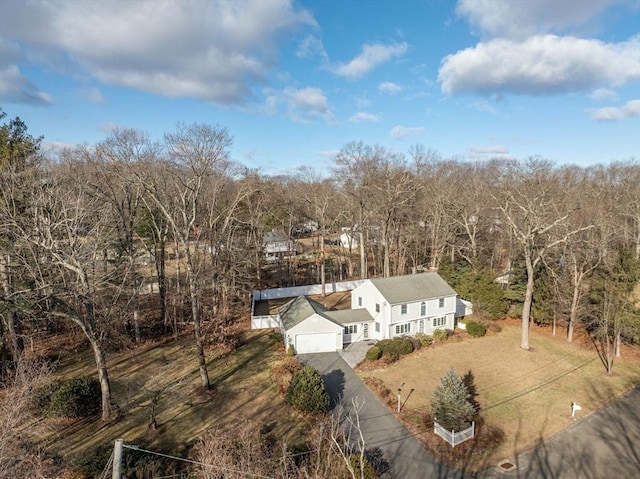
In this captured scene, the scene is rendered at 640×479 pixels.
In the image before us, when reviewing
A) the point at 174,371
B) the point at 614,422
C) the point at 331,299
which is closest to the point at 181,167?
the point at 174,371

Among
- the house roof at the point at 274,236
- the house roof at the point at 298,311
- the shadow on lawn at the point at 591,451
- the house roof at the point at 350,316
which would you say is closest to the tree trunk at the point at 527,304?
the shadow on lawn at the point at 591,451

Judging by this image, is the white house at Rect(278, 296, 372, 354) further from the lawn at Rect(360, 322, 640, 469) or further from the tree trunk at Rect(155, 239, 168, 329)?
the tree trunk at Rect(155, 239, 168, 329)

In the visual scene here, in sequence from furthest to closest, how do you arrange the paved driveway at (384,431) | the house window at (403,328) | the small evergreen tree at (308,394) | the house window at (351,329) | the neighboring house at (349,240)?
the neighboring house at (349,240) < the house window at (403,328) < the house window at (351,329) < the small evergreen tree at (308,394) < the paved driveway at (384,431)

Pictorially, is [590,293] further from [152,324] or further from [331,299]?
[152,324]

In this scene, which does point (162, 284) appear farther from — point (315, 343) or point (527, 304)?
point (527, 304)

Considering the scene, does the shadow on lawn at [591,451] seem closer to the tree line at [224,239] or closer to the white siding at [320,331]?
the tree line at [224,239]

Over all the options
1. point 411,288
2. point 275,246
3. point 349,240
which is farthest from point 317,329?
point 275,246

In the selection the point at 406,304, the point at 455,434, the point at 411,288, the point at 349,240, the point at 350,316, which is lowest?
the point at 455,434

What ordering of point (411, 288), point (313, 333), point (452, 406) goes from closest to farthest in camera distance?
1. point (452, 406)
2. point (313, 333)
3. point (411, 288)
